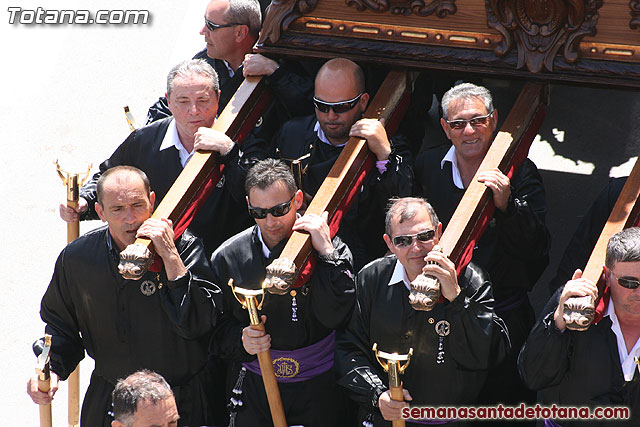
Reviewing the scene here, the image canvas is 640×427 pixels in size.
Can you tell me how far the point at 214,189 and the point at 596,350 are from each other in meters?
Answer: 2.78

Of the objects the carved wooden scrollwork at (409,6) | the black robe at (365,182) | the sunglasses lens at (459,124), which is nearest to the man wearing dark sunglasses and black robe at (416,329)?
the black robe at (365,182)

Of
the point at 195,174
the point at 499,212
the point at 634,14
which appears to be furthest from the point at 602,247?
the point at 195,174

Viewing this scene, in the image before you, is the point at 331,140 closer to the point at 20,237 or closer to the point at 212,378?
the point at 212,378

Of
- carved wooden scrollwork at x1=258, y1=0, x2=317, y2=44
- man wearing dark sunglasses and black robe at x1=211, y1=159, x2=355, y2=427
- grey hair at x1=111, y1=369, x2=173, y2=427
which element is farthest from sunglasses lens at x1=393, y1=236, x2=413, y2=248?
carved wooden scrollwork at x1=258, y1=0, x2=317, y2=44

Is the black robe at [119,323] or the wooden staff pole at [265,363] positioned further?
the black robe at [119,323]

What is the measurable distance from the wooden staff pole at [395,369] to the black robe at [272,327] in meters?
0.54

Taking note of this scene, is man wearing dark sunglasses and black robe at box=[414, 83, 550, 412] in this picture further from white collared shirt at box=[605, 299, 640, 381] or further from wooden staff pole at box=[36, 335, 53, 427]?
wooden staff pole at box=[36, 335, 53, 427]

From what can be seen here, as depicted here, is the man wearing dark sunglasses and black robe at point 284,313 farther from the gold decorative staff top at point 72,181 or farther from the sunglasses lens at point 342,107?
the gold decorative staff top at point 72,181

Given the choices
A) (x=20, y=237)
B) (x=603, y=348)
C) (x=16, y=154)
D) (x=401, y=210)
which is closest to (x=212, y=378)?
(x=401, y=210)

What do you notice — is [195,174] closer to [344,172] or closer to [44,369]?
[344,172]

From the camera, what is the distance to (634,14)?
8.22 meters

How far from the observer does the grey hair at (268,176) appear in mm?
8031

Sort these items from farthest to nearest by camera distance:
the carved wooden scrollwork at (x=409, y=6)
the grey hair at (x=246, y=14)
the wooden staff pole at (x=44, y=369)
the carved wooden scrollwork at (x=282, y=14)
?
1. the grey hair at (x=246, y=14)
2. the carved wooden scrollwork at (x=282, y=14)
3. the carved wooden scrollwork at (x=409, y=6)
4. the wooden staff pole at (x=44, y=369)

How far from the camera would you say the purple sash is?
27.2 feet
